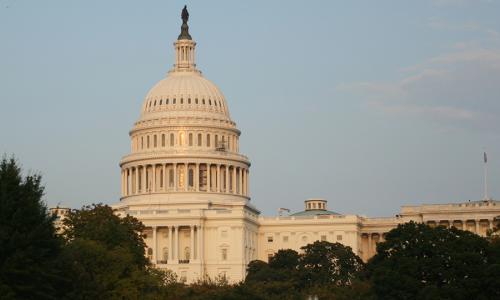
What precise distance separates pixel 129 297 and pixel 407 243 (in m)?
24.5

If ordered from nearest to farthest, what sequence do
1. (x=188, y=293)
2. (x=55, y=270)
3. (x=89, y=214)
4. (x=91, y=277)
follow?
(x=55, y=270) → (x=91, y=277) → (x=89, y=214) → (x=188, y=293)

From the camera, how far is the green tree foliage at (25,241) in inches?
4023

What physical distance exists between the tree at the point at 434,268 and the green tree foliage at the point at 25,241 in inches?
1364

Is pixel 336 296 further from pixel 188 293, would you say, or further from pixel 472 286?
pixel 472 286

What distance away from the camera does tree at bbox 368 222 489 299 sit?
132 metres

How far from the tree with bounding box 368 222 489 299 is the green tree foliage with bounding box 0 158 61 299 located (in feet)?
114

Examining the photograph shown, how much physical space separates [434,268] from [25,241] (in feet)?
139

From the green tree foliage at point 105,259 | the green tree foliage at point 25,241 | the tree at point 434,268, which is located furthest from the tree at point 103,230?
the green tree foliage at point 25,241

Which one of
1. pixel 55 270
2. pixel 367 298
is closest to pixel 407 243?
pixel 367 298

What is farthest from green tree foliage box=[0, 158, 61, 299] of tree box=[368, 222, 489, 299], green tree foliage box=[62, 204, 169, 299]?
tree box=[368, 222, 489, 299]

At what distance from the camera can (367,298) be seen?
14362cm

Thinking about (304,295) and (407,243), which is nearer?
(407,243)

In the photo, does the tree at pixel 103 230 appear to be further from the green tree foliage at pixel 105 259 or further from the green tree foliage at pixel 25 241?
the green tree foliage at pixel 25 241

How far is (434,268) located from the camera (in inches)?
5315
